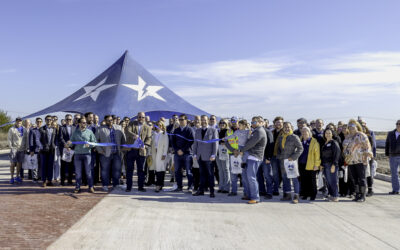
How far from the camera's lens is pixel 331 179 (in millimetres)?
8047

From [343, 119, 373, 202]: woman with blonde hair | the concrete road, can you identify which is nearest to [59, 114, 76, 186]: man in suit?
the concrete road

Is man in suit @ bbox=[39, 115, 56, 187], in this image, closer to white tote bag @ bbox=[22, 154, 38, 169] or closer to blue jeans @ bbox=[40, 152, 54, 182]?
blue jeans @ bbox=[40, 152, 54, 182]

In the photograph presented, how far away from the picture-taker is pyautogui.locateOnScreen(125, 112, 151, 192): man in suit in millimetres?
8750

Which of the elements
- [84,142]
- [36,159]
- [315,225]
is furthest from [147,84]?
[315,225]

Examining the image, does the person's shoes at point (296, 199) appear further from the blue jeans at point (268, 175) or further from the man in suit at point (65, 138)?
the man in suit at point (65, 138)

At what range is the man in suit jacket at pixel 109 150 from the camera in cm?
890

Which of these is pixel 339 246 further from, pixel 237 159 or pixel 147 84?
pixel 147 84

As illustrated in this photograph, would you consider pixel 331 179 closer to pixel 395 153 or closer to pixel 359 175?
pixel 359 175

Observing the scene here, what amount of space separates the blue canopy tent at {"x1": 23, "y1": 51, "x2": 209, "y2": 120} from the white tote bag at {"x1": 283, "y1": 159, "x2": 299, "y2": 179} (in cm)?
1016

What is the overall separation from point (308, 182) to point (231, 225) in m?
3.26

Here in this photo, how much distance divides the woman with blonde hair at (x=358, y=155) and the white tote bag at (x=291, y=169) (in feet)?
4.66

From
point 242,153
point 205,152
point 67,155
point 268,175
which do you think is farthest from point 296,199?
point 67,155

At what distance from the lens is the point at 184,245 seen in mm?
4660

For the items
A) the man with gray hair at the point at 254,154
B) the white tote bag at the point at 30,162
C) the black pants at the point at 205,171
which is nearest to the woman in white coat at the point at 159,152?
the black pants at the point at 205,171
